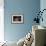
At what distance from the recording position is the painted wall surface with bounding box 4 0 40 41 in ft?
17.3

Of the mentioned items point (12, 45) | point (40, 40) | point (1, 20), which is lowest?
point (12, 45)

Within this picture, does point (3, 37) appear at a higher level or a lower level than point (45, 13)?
lower

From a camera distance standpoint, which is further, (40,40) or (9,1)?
(9,1)

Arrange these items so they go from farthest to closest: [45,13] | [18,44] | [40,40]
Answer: [45,13]
[18,44]
[40,40]

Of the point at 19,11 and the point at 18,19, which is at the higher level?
the point at 19,11

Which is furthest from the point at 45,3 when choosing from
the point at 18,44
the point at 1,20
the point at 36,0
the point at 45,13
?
the point at 1,20

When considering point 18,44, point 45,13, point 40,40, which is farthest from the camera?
point 45,13

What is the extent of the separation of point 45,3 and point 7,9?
1.72 meters

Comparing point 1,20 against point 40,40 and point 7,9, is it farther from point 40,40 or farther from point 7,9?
point 40,40

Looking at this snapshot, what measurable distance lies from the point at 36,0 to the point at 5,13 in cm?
136

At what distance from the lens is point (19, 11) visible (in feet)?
17.3

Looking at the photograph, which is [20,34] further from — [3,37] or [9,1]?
[9,1]

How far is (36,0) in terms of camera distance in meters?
5.25

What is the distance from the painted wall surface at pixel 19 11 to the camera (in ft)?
17.3
